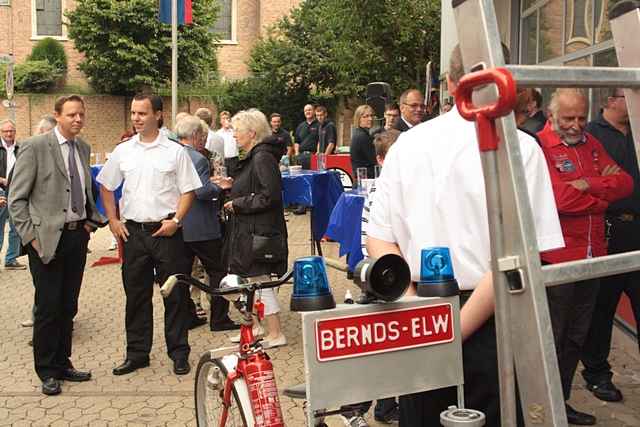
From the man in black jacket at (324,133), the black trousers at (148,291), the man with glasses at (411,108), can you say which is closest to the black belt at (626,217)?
the black trousers at (148,291)

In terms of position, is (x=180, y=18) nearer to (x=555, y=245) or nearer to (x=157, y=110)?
(x=157, y=110)

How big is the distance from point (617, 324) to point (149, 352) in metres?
3.81

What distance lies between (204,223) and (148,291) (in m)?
1.08

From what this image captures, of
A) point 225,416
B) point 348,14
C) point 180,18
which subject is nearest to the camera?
point 225,416

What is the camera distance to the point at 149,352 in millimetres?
6594

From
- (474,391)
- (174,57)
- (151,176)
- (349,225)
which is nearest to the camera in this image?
(474,391)

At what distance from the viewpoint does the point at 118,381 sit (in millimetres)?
6242

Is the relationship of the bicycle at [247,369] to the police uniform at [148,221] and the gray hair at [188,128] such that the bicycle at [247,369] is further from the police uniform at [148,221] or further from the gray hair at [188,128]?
the gray hair at [188,128]

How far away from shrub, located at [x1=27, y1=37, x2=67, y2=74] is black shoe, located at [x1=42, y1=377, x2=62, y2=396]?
128ft

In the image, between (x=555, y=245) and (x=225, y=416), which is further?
(x=225, y=416)

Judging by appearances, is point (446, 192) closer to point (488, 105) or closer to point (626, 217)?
point (488, 105)

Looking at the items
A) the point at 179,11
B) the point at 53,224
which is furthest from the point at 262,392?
the point at 179,11

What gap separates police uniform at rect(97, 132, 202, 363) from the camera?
20.4 ft

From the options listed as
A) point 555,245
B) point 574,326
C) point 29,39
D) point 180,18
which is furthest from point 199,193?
point 29,39
